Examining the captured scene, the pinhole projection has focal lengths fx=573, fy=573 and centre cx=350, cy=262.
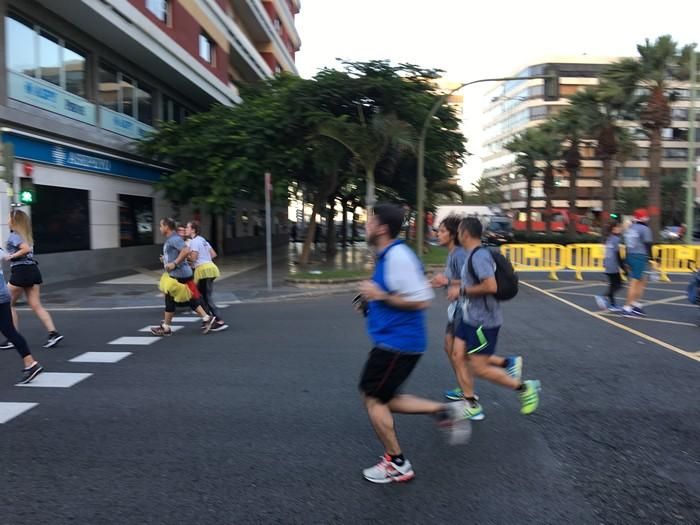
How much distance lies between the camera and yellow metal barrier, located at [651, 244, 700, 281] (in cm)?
1652

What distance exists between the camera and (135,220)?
66.3 ft

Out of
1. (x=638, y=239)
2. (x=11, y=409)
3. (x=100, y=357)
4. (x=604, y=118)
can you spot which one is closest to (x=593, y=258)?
(x=638, y=239)

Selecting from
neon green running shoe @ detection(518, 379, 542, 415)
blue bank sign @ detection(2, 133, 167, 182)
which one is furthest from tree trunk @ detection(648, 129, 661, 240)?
neon green running shoe @ detection(518, 379, 542, 415)

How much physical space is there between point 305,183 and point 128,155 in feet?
19.8

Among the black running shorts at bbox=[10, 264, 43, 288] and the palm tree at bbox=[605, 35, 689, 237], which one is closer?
the black running shorts at bbox=[10, 264, 43, 288]

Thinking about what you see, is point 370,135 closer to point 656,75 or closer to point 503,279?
point 503,279

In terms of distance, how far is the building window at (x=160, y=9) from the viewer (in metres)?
19.3

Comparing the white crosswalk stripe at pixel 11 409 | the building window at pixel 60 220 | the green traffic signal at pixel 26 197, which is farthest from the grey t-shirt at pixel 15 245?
the building window at pixel 60 220

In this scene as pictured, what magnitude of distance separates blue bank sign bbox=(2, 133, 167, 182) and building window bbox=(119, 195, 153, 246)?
0.82 m

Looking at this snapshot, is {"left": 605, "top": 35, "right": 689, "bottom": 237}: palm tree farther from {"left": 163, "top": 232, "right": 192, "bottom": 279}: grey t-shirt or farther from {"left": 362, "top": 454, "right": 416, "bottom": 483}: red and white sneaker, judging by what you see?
{"left": 362, "top": 454, "right": 416, "bottom": 483}: red and white sneaker

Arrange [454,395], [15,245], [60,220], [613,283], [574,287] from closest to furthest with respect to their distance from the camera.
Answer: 1. [454,395]
2. [15,245]
3. [613,283]
4. [574,287]
5. [60,220]

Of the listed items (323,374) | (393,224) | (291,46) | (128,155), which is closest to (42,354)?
(323,374)

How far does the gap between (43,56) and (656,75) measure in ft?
80.3

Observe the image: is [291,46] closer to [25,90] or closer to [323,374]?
[25,90]
